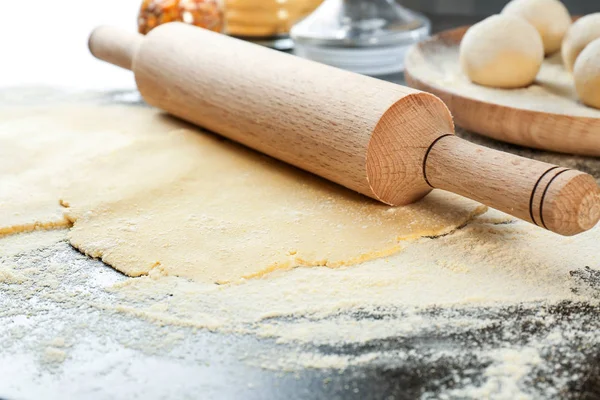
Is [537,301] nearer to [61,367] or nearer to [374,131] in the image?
[374,131]

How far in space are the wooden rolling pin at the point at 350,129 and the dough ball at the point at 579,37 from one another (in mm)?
473

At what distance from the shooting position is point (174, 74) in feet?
4.57

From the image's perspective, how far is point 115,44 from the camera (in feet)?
5.19

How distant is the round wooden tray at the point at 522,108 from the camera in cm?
120

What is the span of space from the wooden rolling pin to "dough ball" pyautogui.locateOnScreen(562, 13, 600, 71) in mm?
473

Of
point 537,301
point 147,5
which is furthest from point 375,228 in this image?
point 147,5

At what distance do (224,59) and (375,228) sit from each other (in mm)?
485

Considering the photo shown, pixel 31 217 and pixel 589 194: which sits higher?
pixel 589 194

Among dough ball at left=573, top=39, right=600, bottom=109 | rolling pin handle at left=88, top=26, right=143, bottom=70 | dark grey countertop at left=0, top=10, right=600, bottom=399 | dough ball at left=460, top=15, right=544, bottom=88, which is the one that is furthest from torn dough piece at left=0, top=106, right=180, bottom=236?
dough ball at left=573, top=39, right=600, bottom=109

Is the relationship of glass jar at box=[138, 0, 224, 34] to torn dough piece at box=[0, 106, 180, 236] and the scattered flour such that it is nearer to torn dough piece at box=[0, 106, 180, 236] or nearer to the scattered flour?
torn dough piece at box=[0, 106, 180, 236]

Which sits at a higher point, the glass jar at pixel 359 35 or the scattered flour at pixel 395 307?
the glass jar at pixel 359 35

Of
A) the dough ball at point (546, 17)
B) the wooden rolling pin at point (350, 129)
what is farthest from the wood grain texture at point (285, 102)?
the dough ball at point (546, 17)

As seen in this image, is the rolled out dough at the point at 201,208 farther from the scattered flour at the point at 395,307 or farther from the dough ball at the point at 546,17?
the dough ball at the point at 546,17

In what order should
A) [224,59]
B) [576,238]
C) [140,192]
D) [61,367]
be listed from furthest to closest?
[224,59], [140,192], [576,238], [61,367]
